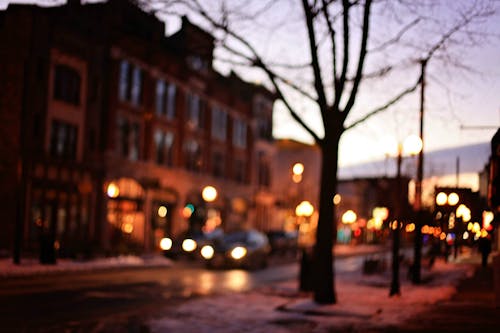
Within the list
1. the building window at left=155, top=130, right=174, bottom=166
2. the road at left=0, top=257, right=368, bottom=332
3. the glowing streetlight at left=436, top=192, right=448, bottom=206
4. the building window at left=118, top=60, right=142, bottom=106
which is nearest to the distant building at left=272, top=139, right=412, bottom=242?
the building window at left=155, top=130, right=174, bottom=166

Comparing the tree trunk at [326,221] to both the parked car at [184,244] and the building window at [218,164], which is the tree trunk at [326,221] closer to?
the parked car at [184,244]

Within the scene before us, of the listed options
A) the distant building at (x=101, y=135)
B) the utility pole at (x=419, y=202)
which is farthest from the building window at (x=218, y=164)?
the utility pole at (x=419, y=202)

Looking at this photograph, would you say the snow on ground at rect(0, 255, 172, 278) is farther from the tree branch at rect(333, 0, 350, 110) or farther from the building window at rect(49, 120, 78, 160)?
the tree branch at rect(333, 0, 350, 110)

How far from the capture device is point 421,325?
14805mm

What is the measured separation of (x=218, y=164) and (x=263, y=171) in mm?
11049

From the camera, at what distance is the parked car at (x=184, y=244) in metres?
39.2

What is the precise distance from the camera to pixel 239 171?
6475 centimetres

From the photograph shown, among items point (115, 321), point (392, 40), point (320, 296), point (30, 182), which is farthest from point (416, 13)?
point (30, 182)

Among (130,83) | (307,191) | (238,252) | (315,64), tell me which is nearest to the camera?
(315,64)

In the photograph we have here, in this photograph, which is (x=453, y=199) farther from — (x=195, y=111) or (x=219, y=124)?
(x=219, y=124)

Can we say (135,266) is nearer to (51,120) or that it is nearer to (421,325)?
(51,120)

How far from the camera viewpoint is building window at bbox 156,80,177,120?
49938 mm

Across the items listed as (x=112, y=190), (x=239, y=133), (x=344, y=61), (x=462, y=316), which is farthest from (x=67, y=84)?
(x=462, y=316)

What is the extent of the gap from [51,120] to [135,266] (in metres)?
9.66
